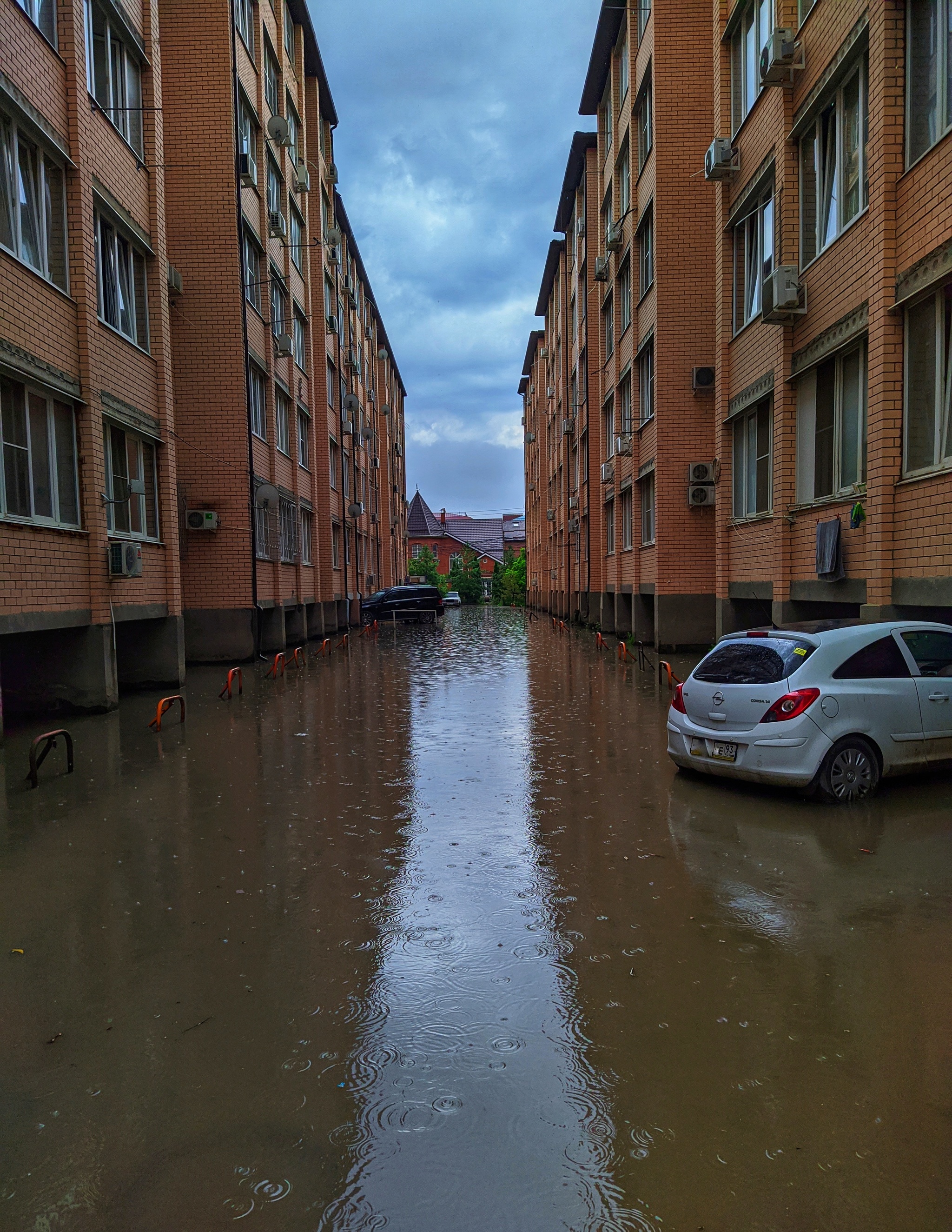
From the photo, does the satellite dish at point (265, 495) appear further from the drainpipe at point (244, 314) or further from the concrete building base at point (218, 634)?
the concrete building base at point (218, 634)

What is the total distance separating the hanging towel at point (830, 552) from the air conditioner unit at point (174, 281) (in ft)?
43.4

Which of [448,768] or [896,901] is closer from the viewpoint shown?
[896,901]

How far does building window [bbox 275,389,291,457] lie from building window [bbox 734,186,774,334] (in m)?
12.8

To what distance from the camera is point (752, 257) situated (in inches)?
593

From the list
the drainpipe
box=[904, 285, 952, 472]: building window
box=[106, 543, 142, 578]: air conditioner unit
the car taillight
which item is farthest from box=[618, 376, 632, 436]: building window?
the car taillight

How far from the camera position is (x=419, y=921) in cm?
454

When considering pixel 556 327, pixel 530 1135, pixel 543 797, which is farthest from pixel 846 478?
pixel 556 327

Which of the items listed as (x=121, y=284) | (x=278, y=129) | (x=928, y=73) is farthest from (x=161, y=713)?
(x=278, y=129)

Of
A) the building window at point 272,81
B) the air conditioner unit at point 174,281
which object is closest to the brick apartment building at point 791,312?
the building window at point 272,81

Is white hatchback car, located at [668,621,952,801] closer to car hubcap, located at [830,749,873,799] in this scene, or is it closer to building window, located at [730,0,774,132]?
car hubcap, located at [830,749,873,799]

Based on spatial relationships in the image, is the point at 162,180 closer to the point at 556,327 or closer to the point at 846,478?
the point at 846,478

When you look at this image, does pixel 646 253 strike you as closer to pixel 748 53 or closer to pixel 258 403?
pixel 748 53

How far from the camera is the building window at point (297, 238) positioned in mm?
26500

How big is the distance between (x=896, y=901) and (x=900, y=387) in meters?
6.54
